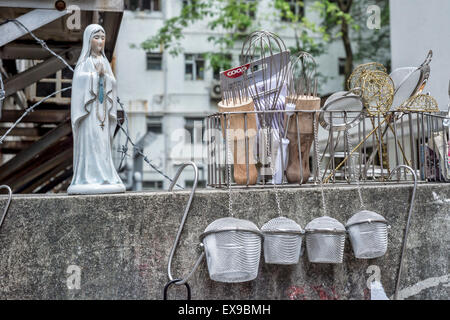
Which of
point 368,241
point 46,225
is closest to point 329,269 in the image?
point 368,241

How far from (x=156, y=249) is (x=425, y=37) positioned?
5.92 meters

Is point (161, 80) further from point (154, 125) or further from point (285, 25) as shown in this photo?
point (285, 25)

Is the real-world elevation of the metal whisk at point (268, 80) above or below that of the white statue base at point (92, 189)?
above

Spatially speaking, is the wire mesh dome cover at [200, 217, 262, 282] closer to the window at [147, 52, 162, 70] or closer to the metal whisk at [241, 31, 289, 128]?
the metal whisk at [241, 31, 289, 128]

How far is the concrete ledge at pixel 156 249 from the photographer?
233cm

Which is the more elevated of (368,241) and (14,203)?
(14,203)

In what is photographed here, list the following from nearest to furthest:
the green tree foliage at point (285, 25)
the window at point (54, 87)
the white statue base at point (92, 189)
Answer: the white statue base at point (92, 189), the window at point (54, 87), the green tree foliage at point (285, 25)

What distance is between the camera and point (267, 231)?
2.27m

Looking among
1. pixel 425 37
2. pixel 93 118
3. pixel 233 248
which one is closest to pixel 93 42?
pixel 93 118

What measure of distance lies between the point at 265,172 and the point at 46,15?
8.68 feet

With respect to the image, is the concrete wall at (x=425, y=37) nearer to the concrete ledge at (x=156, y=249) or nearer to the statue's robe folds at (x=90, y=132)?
the concrete ledge at (x=156, y=249)

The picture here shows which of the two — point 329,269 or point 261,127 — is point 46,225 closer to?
point 261,127

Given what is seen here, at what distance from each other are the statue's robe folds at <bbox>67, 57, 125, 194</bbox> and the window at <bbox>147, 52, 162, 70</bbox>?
16.1 m

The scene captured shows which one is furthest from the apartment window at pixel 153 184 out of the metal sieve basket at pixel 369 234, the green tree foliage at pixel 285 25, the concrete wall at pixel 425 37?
the metal sieve basket at pixel 369 234
